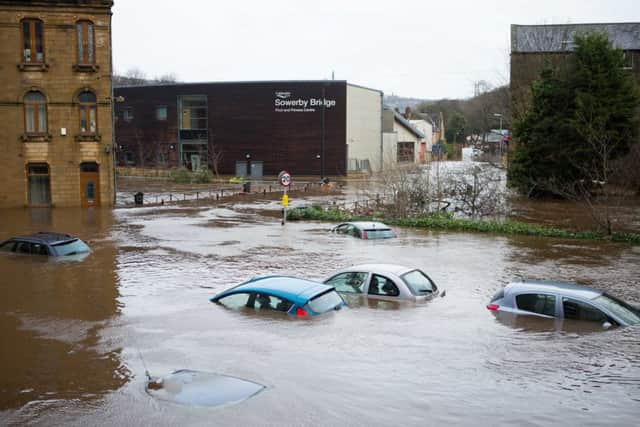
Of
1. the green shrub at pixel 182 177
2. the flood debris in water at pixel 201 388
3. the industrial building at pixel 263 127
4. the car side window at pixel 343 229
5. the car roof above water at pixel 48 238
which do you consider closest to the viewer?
the flood debris in water at pixel 201 388

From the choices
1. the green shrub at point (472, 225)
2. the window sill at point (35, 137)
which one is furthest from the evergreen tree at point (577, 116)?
the window sill at point (35, 137)

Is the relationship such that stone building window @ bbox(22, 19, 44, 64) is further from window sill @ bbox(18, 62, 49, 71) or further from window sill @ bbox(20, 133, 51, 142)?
window sill @ bbox(20, 133, 51, 142)

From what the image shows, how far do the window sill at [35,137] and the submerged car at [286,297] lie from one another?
28988 millimetres

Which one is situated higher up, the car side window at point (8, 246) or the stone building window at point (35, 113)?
the stone building window at point (35, 113)

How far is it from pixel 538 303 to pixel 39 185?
33889 mm

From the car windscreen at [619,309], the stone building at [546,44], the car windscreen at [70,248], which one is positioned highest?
the stone building at [546,44]

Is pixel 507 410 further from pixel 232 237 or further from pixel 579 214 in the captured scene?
pixel 579 214

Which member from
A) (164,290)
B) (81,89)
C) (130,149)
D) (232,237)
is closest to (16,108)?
(81,89)

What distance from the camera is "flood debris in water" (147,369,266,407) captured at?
8.81 metres

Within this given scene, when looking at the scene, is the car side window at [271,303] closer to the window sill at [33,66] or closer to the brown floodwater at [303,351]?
the brown floodwater at [303,351]

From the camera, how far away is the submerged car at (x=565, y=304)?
12.4 metres

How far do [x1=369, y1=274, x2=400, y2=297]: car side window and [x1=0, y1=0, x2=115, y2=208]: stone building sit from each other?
96.1ft

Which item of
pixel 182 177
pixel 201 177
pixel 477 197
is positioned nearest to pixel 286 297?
pixel 477 197

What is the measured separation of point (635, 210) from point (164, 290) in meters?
32.7
